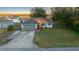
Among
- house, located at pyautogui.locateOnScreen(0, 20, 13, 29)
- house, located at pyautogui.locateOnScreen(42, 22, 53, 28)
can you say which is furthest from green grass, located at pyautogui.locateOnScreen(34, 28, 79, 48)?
house, located at pyautogui.locateOnScreen(0, 20, 13, 29)

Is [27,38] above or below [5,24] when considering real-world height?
below

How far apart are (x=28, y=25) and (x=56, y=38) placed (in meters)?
0.28

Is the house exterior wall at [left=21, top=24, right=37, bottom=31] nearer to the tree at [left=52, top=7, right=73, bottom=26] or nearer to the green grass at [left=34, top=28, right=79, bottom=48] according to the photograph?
the green grass at [left=34, top=28, right=79, bottom=48]

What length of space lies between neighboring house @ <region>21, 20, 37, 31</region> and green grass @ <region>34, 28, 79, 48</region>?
0.07 m

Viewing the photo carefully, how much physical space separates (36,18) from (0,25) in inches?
13.1

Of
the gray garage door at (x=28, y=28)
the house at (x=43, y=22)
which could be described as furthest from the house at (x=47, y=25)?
the gray garage door at (x=28, y=28)

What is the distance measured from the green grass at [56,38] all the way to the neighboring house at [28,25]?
0.24 ft

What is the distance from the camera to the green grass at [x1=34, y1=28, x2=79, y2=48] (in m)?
1.77

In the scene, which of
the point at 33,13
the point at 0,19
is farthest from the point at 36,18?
the point at 0,19

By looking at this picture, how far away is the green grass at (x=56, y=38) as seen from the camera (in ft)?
5.80
